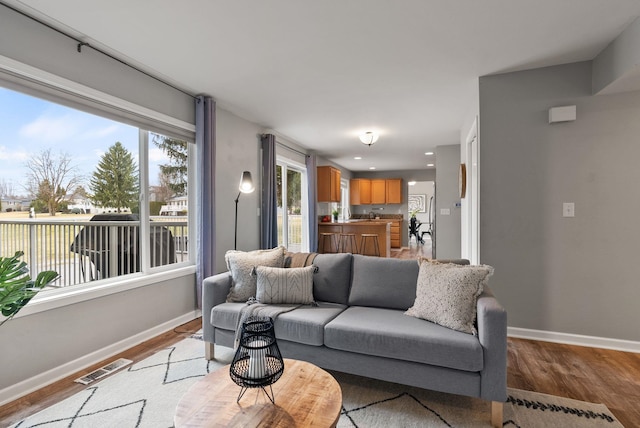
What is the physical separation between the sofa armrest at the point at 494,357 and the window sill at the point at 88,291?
2.84 meters

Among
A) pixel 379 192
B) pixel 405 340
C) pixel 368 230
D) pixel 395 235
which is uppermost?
pixel 379 192

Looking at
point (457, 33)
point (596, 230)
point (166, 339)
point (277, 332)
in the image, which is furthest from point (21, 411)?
point (596, 230)

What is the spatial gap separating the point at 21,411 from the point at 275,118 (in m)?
3.81

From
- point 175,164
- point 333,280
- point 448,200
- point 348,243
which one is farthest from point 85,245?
point 448,200

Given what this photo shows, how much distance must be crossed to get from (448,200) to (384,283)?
4.40 metres

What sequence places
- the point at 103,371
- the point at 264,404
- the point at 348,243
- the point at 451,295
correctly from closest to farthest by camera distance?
the point at 264,404 → the point at 451,295 → the point at 103,371 → the point at 348,243

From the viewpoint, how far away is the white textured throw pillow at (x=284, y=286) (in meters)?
2.54

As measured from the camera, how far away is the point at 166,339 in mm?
3029

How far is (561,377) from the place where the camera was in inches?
90.6

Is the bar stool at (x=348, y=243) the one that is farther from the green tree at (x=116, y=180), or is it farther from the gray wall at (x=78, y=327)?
the green tree at (x=116, y=180)

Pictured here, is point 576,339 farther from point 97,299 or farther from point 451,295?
point 97,299

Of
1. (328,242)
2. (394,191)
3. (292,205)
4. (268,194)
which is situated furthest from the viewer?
(394,191)

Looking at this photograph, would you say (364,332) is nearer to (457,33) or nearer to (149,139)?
(457,33)

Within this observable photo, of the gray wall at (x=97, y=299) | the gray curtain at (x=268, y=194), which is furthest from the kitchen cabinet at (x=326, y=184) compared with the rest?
the gray wall at (x=97, y=299)
